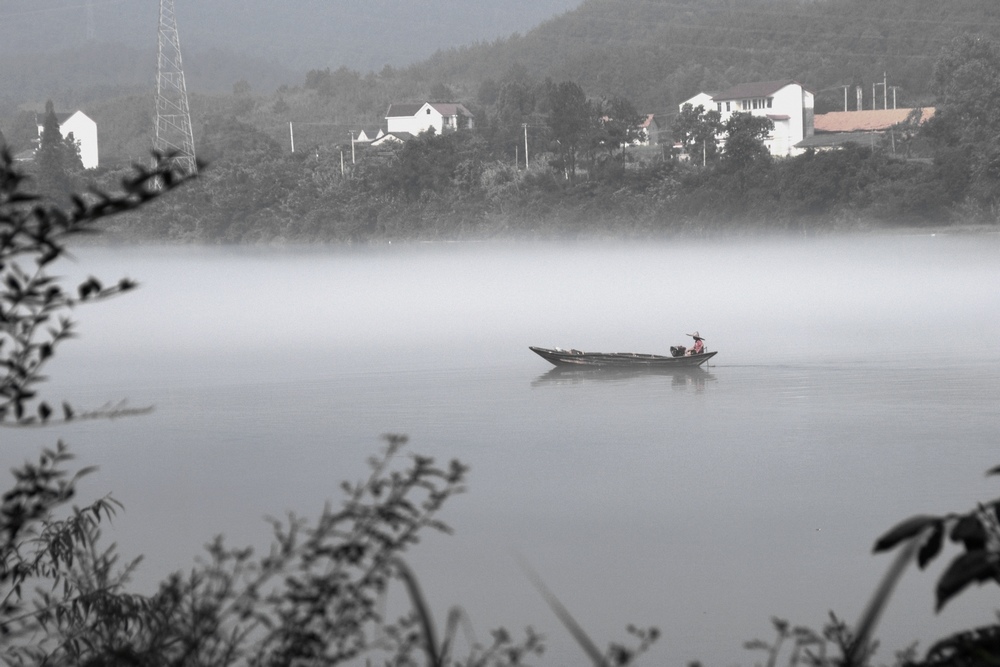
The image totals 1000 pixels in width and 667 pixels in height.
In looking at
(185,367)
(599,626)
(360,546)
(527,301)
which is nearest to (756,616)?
(599,626)

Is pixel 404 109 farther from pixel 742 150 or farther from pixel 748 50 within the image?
pixel 742 150

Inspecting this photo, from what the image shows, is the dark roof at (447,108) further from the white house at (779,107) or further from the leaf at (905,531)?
the leaf at (905,531)

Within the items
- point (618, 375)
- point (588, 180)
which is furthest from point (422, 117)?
point (618, 375)

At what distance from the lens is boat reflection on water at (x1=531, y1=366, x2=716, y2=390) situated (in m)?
23.5

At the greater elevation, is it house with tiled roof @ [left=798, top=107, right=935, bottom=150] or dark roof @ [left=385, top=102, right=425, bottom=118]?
dark roof @ [left=385, top=102, right=425, bottom=118]

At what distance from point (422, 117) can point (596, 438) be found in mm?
67812

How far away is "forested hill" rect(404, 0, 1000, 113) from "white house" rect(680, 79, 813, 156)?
5.75m

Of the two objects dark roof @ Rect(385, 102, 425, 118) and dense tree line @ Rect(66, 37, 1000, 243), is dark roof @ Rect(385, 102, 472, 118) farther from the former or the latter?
dense tree line @ Rect(66, 37, 1000, 243)

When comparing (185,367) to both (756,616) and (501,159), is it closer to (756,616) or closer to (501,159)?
(756,616)

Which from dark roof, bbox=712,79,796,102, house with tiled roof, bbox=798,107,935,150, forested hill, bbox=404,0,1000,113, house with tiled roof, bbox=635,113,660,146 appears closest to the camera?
house with tiled roof, bbox=635,113,660,146

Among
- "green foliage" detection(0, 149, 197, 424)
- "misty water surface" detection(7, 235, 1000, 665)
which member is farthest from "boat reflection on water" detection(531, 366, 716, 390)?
"green foliage" detection(0, 149, 197, 424)

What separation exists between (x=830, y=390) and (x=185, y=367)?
1301 cm

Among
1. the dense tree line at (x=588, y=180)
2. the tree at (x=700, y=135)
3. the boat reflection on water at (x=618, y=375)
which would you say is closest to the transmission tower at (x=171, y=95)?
the dense tree line at (x=588, y=180)

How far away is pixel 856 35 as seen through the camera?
94.8 meters
